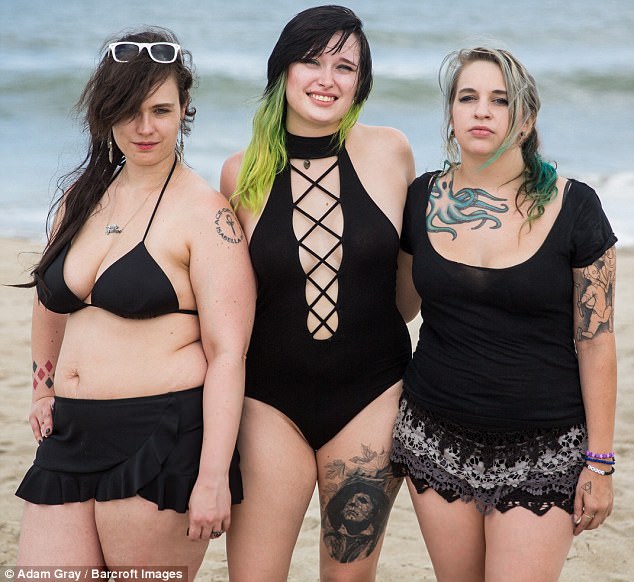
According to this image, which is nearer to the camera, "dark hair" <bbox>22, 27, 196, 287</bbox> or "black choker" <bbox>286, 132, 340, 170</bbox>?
"dark hair" <bbox>22, 27, 196, 287</bbox>

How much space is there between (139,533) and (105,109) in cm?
132

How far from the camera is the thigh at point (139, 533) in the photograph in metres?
2.86

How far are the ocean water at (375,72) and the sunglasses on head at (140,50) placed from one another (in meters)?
6.71

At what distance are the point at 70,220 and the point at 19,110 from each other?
15.1 metres

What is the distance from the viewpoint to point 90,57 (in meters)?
20.9

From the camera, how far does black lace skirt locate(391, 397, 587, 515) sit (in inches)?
113

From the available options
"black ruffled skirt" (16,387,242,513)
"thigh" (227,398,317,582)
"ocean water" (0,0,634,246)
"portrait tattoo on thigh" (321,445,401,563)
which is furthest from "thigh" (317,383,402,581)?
"ocean water" (0,0,634,246)

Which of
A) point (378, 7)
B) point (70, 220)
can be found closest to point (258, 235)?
point (70, 220)

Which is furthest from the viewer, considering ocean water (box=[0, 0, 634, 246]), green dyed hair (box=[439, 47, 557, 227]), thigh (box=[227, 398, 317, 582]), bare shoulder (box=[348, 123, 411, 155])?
ocean water (box=[0, 0, 634, 246])

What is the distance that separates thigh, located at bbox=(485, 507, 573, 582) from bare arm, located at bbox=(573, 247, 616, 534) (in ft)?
0.27

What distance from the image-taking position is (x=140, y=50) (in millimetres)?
2938

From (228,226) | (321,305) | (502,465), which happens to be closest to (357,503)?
(502,465)

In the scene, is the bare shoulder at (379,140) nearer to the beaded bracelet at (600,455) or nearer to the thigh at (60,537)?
the beaded bracelet at (600,455)

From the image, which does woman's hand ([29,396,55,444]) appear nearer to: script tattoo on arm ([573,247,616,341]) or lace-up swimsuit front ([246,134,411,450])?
lace-up swimsuit front ([246,134,411,450])
